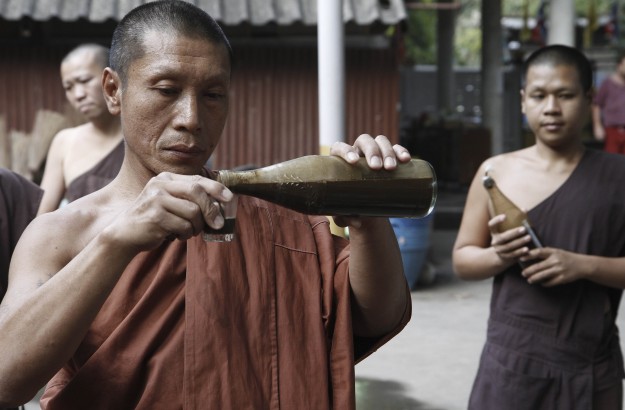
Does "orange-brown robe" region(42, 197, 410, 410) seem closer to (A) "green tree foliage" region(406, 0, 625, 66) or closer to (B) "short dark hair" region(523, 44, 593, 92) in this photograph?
(B) "short dark hair" region(523, 44, 593, 92)

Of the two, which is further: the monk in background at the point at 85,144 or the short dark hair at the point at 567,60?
the monk in background at the point at 85,144

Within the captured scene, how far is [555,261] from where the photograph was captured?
9.62ft

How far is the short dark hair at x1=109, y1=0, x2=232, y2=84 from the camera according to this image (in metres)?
1.77

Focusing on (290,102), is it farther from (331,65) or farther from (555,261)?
(555,261)

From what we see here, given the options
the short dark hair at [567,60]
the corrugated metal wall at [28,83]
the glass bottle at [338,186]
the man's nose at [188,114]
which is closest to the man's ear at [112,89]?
the man's nose at [188,114]

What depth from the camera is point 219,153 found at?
784 cm

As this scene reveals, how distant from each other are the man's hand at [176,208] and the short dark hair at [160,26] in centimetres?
43

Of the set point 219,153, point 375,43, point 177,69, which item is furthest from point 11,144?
point 177,69

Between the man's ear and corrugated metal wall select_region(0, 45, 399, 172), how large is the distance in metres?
5.85

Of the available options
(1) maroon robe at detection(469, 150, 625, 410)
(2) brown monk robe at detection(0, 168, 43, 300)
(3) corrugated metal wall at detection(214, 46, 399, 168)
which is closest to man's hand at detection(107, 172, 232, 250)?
(2) brown monk robe at detection(0, 168, 43, 300)

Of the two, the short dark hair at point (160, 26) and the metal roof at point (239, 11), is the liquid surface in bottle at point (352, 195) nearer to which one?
the short dark hair at point (160, 26)

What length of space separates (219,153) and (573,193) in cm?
509

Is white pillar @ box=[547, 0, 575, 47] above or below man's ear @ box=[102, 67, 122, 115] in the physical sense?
above

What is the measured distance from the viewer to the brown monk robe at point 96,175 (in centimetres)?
428
